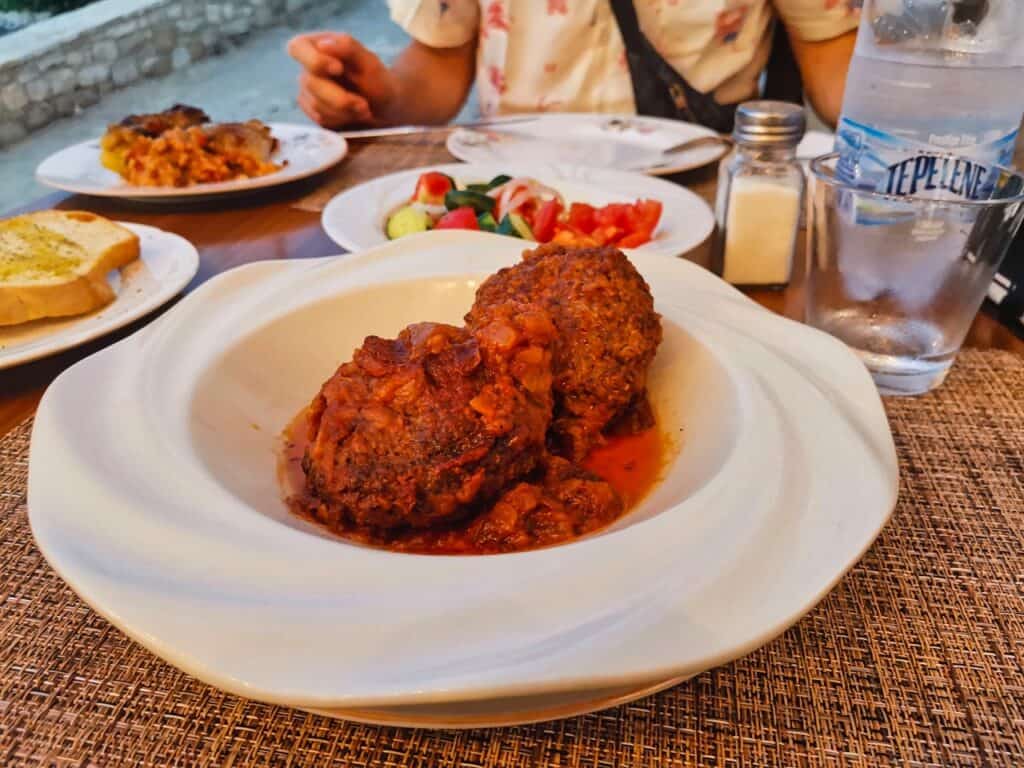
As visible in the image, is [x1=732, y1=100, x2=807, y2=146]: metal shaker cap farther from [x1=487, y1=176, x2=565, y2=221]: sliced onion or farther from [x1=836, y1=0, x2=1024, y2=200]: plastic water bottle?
[x1=487, y1=176, x2=565, y2=221]: sliced onion

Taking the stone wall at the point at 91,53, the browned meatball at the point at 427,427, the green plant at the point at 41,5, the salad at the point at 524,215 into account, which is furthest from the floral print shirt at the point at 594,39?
the green plant at the point at 41,5

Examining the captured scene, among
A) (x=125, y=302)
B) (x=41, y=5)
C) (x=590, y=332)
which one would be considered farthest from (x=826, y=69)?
(x=41, y=5)

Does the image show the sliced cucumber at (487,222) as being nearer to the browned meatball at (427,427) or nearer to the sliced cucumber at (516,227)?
→ the sliced cucumber at (516,227)

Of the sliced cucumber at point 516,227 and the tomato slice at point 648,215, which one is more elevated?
the tomato slice at point 648,215

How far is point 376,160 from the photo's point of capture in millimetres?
3312

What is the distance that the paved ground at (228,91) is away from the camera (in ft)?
23.0

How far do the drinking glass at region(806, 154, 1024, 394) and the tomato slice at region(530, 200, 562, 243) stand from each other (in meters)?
0.80

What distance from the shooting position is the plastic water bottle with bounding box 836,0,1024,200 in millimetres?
1729

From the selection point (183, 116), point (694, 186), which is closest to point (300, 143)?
point (183, 116)

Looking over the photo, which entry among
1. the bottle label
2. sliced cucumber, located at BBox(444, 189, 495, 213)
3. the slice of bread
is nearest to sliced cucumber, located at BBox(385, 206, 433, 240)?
sliced cucumber, located at BBox(444, 189, 495, 213)

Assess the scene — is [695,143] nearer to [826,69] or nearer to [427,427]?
[826,69]

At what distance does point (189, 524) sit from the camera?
0.90 m

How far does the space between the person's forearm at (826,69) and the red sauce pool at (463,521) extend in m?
2.94

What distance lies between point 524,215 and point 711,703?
1.74 meters
